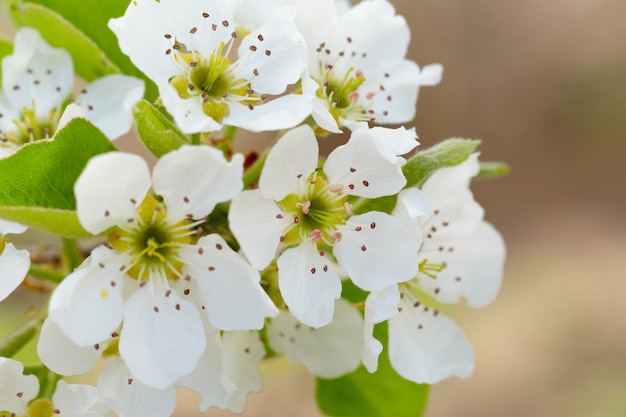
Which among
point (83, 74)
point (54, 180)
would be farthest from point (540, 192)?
point (54, 180)

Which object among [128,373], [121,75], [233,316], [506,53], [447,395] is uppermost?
[121,75]

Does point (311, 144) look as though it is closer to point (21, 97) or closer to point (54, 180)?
point (54, 180)

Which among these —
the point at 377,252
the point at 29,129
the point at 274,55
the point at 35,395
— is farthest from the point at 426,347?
the point at 29,129

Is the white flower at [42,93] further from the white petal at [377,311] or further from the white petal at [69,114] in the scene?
the white petal at [377,311]

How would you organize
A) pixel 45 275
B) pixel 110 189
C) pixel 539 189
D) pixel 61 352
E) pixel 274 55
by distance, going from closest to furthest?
pixel 110 189 < pixel 61 352 < pixel 274 55 < pixel 45 275 < pixel 539 189

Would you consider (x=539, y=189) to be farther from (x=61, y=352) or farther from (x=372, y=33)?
(x=61, y=352)

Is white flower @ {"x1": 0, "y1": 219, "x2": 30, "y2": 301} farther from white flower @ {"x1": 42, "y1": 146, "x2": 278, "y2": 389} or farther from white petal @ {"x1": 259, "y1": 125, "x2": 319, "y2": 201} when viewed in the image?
white petal @ {"x1": 259, "y1": 125, "x2": 319, "y2": 201}
